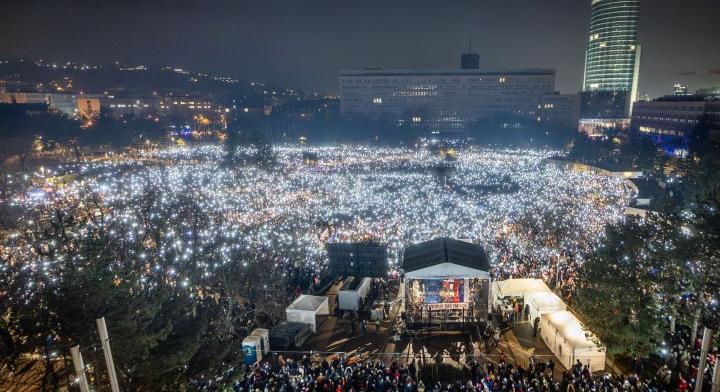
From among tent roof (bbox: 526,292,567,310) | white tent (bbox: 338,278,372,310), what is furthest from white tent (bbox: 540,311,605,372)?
white tent (bbox: 338,278,372,310)

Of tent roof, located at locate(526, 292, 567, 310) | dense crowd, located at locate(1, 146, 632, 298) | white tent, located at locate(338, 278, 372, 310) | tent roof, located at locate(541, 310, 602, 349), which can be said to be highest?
dense crowd, located at locate(1, 146, 632, 298)

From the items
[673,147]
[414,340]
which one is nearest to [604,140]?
[673,147]

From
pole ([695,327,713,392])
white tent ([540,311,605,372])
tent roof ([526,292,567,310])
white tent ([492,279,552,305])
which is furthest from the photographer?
white tent ([492,279,552,305])

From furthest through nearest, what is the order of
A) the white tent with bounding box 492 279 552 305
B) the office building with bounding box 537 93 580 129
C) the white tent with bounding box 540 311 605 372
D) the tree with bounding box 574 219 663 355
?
the office building with bounding box 537 93 580 129, the white tent with bounding box 492 279 552 305, the white tent with bounding box 540 311 605 372, the tree with bounding box 574 219 663 355

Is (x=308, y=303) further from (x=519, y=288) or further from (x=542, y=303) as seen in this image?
(x=542, y=303)

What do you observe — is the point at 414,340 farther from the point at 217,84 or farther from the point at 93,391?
the point at 217,84

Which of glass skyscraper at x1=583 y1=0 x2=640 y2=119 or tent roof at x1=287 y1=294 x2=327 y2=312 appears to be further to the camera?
glass skyscraper at x1=583 y1=0 x2=640 y2=119

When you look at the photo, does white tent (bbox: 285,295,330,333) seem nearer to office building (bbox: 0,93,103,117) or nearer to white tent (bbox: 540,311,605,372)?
white tent (bbox: 540,311,605,372)
